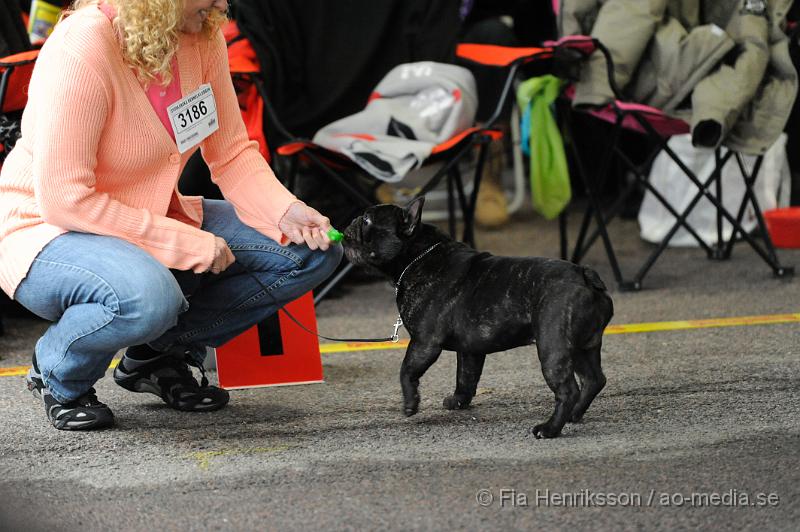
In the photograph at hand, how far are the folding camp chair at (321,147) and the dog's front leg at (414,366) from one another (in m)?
1.03

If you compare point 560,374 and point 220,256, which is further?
point 220,256

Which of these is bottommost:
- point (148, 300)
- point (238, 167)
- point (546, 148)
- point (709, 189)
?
point (709, 189)

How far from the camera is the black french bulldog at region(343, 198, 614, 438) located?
6.56ft

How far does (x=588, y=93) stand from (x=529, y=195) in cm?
220

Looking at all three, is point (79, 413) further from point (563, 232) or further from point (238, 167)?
point (563, 232)

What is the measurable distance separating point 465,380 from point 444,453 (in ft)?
0.99

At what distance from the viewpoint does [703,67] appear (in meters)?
3.44

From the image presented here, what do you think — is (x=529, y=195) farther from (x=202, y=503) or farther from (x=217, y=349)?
(x=202, y=503)

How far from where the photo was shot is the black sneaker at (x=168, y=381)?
2.44 m

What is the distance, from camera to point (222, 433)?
2.26m

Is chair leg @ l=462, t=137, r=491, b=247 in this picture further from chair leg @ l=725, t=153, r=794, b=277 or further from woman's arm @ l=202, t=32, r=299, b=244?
woman's arm @ l=202, t=32, r=299, b=244

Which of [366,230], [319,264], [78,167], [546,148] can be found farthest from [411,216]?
[546,148]

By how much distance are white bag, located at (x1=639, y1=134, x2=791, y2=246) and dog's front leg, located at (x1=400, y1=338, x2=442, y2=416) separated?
7.68 ft

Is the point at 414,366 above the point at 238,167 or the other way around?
the other way around
